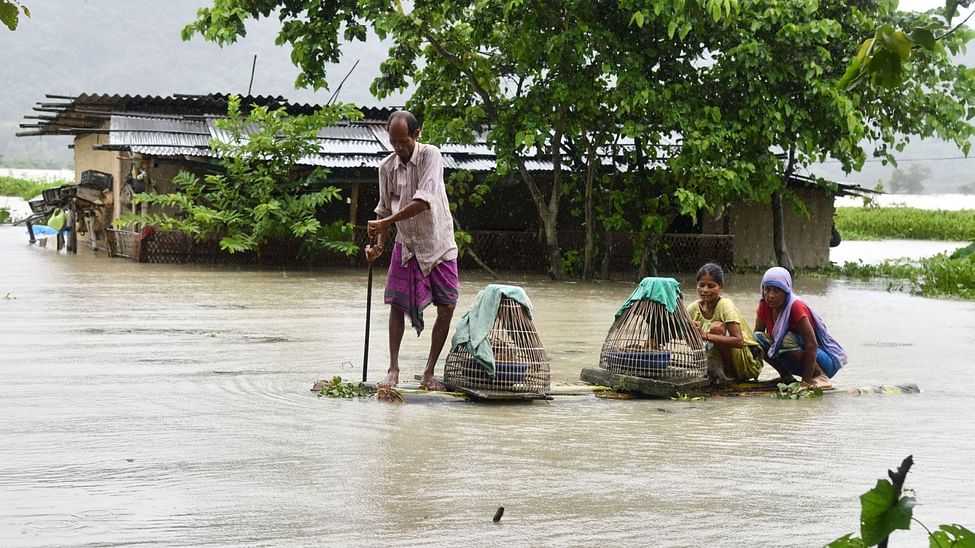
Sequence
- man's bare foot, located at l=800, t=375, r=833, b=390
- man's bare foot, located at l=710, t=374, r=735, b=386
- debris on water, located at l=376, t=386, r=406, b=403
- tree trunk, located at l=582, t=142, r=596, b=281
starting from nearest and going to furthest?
debris on water, located at l=376, t=386, r=406, b=403 → man's bare foot, located at l=800, t=375, r=833, b=390 → man's bare foot, located at l=710, t=374, r=735, b=386 → tree trunk, located at l=582, t=142, r=596, b=281

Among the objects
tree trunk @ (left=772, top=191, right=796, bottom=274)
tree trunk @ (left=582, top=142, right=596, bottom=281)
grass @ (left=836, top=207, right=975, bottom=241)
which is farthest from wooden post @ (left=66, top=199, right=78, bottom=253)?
grass @ (left=836, top=207, right=975, bottom=241)

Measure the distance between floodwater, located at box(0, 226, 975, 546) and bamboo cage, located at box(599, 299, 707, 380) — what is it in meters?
0.28

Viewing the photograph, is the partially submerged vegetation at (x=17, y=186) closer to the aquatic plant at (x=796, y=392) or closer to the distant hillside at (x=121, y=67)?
the aquatic plant at (x=796, y=392)

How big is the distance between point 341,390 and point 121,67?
110 metres

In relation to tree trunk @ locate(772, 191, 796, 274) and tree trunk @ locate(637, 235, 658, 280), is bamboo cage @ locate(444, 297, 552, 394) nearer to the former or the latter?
tree trunk @ locate(637, 235, 658, 280)

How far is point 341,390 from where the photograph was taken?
6.95m

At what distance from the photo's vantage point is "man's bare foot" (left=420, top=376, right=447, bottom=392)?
708 cm

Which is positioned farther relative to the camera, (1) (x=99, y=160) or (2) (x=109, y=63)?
(2) (x=109, y=63)

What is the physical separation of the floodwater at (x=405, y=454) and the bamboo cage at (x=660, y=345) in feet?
0.91

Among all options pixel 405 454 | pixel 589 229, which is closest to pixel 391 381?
pixel 405 454

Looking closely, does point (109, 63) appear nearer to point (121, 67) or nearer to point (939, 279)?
point (121, 67)

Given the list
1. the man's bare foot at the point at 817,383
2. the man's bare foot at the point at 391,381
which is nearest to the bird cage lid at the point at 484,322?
the man's bare foot at the point at 391,381

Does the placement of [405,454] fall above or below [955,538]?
below

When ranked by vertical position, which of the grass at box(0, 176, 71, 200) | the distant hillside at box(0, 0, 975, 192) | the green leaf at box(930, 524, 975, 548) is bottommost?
the green leaf at box(930, 524, 975, 548)
